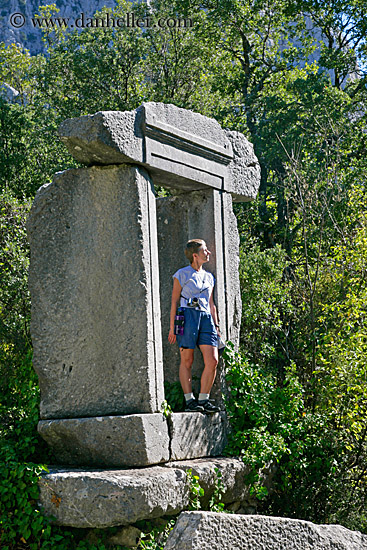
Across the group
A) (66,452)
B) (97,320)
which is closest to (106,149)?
(97,320)

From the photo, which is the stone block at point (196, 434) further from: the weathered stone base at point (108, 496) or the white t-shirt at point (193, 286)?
the white t-shirt at point (193, 286)

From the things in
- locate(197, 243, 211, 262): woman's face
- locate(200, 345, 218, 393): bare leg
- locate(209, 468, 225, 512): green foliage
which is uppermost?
locate(197, 243, 211, 262): woman's face

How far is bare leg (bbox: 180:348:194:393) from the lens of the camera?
229 inches

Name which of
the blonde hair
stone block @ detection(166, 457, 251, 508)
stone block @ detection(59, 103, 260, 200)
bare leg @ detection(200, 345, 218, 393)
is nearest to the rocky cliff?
stone block @ detection(59, 103, 260, 200)

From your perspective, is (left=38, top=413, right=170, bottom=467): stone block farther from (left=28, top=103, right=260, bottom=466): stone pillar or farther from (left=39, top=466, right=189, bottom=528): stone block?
(left=39, top=466, right=189, bottom=528): stone block

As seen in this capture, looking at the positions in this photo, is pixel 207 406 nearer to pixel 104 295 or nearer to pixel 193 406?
pixel 193 406

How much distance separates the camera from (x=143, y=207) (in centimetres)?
528

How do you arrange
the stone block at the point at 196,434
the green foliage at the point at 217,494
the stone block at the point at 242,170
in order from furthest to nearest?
1. the stone block at the point at 242,170
2. the stone block at the point at 196,434
3. the green foliage at the point at 217,494

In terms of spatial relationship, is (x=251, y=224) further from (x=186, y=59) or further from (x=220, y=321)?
(x=220, y=321)

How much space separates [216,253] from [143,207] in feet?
3.83

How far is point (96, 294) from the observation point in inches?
209

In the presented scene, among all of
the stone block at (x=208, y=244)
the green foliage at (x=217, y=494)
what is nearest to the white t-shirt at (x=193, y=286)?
the stone block at (x=208, y=244)

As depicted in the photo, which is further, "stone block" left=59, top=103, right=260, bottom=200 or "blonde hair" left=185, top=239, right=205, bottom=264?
"blonde hair" left=185, top=239, right=205, bottom=264

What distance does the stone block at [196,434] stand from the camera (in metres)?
5.25
